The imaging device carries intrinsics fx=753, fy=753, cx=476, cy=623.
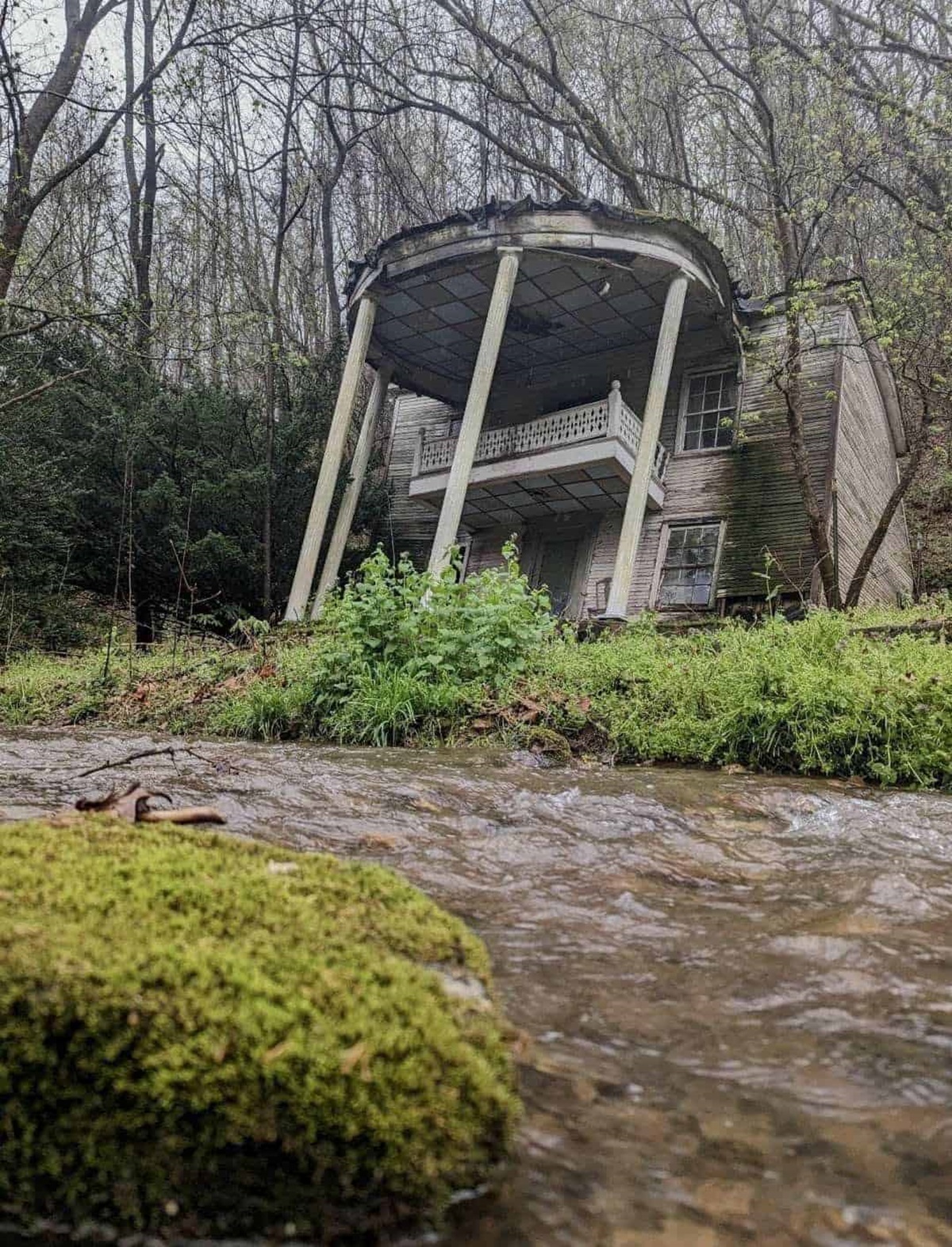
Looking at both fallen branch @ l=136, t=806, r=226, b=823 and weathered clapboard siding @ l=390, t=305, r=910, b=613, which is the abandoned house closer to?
weathered clapboard siding @ l=390, t=305, r=910, b=613

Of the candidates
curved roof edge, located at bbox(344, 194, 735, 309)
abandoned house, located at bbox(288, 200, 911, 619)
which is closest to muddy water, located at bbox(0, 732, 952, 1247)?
abandoned house, located at bbox(288, 200, 911, 619)

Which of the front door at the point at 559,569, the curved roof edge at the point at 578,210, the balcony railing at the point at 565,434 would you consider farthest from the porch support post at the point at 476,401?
the front door at the point at 559,569

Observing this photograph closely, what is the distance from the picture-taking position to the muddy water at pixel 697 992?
902 mm

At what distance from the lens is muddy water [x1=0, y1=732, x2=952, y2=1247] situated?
0.90 m

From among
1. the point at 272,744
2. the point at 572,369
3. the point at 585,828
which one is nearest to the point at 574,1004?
the point at 585,828

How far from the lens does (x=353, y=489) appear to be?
1412cm

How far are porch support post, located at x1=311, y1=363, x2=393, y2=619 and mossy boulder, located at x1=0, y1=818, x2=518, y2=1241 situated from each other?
38.8 feet

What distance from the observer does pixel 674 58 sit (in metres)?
17.8

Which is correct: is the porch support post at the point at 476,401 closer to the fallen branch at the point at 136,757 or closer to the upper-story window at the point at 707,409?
the upper-story window at the point at 707,409

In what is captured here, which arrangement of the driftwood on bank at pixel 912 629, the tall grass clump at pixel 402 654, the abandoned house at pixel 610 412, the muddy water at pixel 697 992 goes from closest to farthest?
the muddy water at pixel 697 992 → the tall grass clump at pixel 402 654 → the driftwood on bank at pixel 912 629 → the abandoned house at pixel 610 412

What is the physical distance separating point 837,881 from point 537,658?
4455 millimetres

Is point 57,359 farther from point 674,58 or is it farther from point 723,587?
point 674,58

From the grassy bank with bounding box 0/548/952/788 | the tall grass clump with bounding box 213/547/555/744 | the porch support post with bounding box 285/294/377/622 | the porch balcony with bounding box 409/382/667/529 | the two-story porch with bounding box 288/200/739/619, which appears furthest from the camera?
the porch balcony with bounding box 409/382/667/529

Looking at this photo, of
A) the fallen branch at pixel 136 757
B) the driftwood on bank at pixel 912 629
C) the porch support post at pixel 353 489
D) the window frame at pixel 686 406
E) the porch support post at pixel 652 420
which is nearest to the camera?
the fallen branch at pixel 136 757
